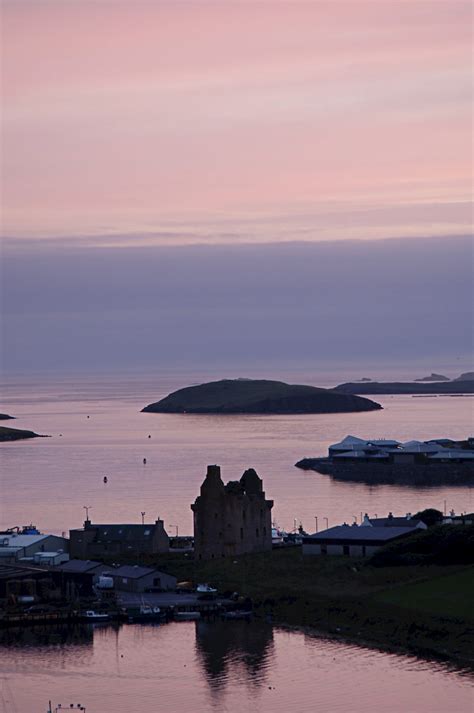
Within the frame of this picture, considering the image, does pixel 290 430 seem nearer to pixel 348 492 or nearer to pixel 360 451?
pixel 360 451

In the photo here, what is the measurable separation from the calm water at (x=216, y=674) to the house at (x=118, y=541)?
34.9 ft

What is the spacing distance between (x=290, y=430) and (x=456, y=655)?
10528cm

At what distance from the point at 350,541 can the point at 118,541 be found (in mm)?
8719

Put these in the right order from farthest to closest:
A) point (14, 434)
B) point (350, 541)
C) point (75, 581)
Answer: point (14, 434), point (350, 541), point (75, 581)

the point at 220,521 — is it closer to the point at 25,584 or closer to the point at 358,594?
the point at 25,584

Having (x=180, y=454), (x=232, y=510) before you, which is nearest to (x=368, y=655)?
(x=232, y=510)

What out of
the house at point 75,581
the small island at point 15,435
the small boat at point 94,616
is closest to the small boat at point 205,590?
the house at point 75,581

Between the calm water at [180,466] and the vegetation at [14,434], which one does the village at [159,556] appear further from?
the vegetation at [14,434]

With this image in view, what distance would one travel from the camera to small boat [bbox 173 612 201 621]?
1715 inches

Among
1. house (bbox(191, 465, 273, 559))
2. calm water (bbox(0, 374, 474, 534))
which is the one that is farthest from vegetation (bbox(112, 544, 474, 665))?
calm water (bbox(0, 374, 474, 534))

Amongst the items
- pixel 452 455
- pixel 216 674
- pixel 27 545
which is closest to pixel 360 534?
pixel 27 545

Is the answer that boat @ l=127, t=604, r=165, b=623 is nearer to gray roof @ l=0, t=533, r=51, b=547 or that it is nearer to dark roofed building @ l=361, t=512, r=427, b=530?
gray roof @ l=0, t=533, r=51, b=547

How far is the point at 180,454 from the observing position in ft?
353

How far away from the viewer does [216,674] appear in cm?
3741
